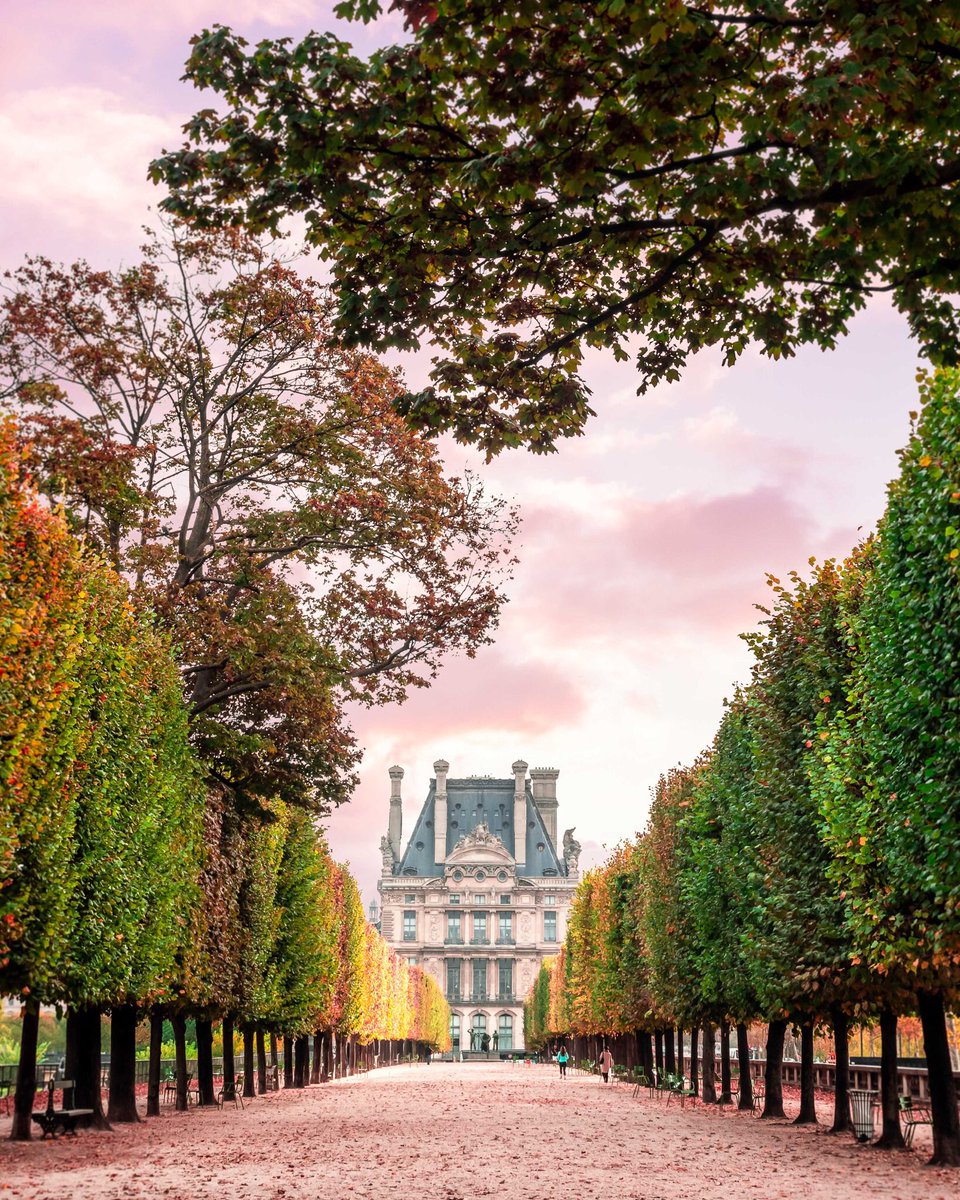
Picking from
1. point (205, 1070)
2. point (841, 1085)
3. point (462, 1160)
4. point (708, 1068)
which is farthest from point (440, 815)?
point (462, 1160)

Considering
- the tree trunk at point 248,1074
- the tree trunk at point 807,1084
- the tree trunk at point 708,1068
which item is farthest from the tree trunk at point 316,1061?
the tree trunk at point 807,1084

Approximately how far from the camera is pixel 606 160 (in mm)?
8305

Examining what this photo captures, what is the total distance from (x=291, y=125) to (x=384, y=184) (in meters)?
0.84

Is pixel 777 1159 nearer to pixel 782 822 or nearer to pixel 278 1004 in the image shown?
pixel 782 822

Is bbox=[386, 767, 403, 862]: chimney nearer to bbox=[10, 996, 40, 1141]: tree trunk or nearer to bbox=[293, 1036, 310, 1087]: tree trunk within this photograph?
bbox=[293, 1036, 310, 1087]: tree trunk

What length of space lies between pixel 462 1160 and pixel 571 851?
152 m

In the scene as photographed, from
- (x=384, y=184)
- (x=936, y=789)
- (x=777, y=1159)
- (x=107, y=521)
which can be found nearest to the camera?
(x=384, y=184)

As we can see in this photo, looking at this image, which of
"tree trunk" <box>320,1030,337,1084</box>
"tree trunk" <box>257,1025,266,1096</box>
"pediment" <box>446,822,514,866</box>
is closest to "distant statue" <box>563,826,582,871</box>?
"pediment" <box>446,822,514,866</box>

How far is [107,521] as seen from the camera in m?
26.5

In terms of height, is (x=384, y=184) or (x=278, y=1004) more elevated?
(x=384, y=184)

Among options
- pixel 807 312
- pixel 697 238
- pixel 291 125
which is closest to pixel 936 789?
pixel 807 312

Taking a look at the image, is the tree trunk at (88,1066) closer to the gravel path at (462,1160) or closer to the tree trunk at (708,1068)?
the gravel path at (462,1160)

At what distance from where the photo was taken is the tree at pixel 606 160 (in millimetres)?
7727

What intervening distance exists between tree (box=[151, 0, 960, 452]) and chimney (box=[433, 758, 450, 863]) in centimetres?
16291
